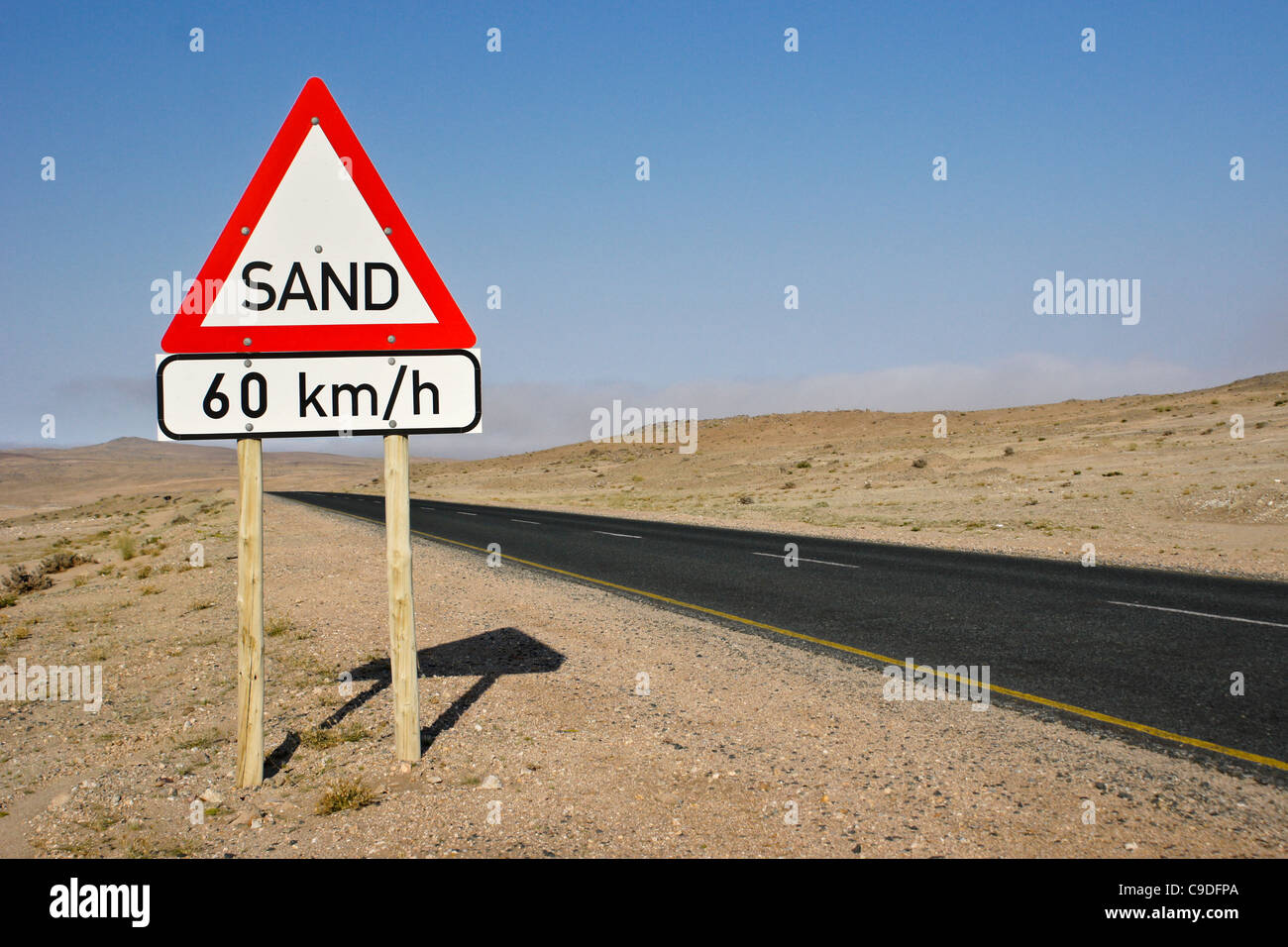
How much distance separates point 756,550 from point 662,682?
32.8 feet

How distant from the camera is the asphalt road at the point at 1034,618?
18.2ft

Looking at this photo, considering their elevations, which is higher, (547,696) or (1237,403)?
(1237,403)

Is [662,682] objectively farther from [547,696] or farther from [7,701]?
[7,701]

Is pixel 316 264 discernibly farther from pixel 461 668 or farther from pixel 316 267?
pixel 461 668

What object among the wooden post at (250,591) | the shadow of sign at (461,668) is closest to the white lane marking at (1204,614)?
the shadow of sign at (461,668)

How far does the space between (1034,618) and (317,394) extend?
26.0ft

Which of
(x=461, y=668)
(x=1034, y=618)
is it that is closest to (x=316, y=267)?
(x=461, y=668)

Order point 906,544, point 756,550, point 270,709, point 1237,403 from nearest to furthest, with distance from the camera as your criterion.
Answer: point 270,709, point 756,550, point 906,544, point 1237,403

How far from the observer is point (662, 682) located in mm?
6230

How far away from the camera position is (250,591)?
12.7ft

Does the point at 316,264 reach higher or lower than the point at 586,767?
higher

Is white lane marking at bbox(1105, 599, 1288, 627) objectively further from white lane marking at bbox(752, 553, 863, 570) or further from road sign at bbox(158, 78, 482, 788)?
road sign at bbox(158, 78, 482, 788)

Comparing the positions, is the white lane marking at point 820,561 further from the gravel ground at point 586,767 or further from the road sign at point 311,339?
the road sign at point 311,339
